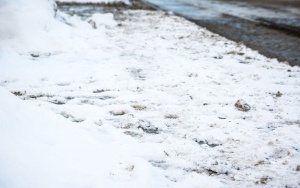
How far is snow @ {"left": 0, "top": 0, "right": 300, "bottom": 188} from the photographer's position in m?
2.78

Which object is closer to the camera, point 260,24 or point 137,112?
point 137,112

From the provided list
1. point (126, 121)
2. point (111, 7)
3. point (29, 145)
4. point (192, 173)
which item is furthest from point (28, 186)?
point (111, 7)

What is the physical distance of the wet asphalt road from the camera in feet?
24.2

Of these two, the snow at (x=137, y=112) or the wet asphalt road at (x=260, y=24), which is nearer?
the snow at (x=137, y=112)

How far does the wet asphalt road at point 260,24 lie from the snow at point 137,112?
958mm

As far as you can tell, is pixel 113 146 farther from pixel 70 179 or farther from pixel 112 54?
pixel 112 54

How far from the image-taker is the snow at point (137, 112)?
2.78m

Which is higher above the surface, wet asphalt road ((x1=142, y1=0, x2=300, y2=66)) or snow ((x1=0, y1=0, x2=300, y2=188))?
wet asphalt road ((x1=142, y1=0, x2=300, y2=66))

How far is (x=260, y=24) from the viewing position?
34.4ft

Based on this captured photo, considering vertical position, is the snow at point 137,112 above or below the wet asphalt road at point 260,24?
below

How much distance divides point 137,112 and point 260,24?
775 centimetres

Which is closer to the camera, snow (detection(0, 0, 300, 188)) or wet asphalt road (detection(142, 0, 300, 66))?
snow (detection(0, 0, 300, 188))

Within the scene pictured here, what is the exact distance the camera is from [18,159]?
2590mm

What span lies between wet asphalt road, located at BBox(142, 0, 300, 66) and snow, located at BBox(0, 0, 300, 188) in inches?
37.7
